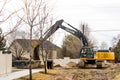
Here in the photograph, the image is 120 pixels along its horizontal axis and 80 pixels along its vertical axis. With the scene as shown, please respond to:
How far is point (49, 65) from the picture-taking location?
46.9 metres

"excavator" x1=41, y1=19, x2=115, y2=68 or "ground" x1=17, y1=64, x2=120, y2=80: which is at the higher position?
"excavator" x1=41, y1=19, x2=115, y2=68

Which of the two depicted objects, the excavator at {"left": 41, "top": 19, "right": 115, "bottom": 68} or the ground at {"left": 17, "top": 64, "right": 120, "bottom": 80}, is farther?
the excavator at {"left": 41, "top": 19, "right": 115, "bottom": 68}

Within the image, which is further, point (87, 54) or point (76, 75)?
point (87, 54)

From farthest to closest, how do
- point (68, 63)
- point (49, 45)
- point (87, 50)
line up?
1. point (68, 63)
2. point (87, 50)
3. point (49, 45)

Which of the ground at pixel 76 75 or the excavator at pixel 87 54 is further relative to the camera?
the excavator at pixel 87 54

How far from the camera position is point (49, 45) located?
40.0 metres

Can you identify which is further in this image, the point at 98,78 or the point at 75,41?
the point at 75,41

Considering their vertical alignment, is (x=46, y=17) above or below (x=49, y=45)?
above

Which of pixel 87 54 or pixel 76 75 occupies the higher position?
pixel 87 54

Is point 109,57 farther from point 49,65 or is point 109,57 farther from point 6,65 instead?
point 6,65

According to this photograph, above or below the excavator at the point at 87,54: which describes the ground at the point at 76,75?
below

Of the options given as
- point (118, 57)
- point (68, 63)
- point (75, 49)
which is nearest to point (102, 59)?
point (68, 63)

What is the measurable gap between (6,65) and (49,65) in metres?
14.0

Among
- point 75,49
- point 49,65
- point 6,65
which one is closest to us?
point 6,65
